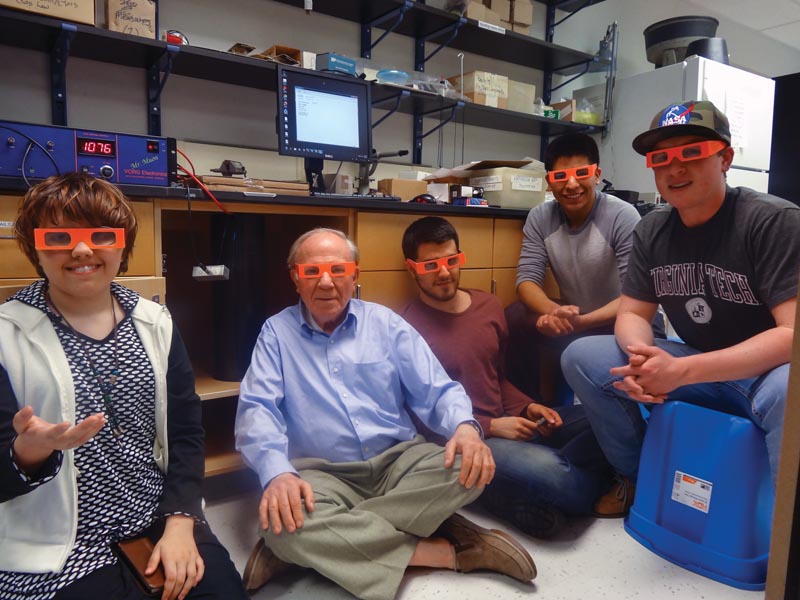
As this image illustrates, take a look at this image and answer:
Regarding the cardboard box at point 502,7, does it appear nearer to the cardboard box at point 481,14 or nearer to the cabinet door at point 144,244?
the cardboard box at point 481,14

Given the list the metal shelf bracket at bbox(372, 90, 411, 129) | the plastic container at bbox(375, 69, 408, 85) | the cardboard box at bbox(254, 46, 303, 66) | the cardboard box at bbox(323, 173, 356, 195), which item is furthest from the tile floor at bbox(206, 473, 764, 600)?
the plastic container at bbox(375, 69, 408, 85)

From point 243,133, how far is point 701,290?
6.70 ft

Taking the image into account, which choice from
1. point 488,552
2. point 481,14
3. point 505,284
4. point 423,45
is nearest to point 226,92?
point 423,45

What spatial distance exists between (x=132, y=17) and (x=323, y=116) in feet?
2.51

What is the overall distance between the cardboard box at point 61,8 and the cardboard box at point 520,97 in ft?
6.87

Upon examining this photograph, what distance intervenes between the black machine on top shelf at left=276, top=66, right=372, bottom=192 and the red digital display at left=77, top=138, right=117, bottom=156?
63 cm

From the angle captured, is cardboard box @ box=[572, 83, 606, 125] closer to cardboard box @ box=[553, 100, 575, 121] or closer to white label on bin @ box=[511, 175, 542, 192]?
cardboard box @ box=[553, 100, 575, 121]

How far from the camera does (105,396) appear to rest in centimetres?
108

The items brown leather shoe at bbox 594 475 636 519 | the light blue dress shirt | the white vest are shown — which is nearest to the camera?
the white vest

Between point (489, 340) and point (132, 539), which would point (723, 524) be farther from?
point (132, 539)

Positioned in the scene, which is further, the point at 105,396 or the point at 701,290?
the point at 701,290

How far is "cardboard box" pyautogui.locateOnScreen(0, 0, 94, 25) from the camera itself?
1814 mm

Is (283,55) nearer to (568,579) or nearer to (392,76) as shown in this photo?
(392,76)

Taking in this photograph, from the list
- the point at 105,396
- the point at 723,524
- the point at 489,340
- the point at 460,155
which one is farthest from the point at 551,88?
the point at 105,396
